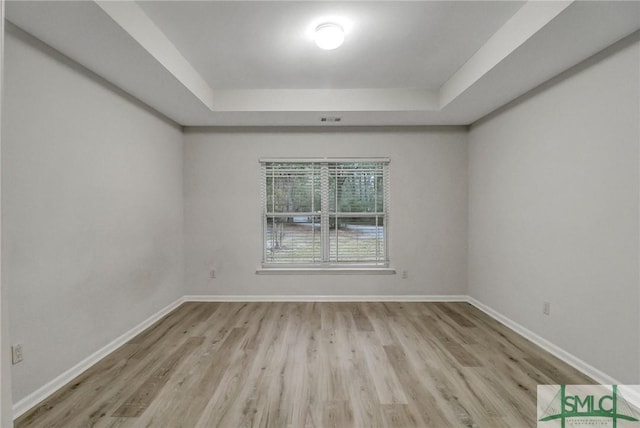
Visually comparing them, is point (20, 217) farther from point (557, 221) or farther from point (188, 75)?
point (557, 221)

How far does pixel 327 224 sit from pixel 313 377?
7.77 feet

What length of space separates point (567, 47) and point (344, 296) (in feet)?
11.4

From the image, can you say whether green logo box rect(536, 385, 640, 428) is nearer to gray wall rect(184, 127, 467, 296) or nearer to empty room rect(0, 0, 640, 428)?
empty room rect(0, 0, 640, 428)

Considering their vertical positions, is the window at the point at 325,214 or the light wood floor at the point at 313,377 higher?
the window at the point at 325,214

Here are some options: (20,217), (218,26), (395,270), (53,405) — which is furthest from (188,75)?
(395,270)

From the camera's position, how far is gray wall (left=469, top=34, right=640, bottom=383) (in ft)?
6.88

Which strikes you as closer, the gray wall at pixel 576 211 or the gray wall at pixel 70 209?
the gray wall at pixel 70 209

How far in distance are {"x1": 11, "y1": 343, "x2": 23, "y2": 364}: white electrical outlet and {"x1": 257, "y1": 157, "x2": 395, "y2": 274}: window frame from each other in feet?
8.54

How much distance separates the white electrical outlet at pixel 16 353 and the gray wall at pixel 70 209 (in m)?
0.04

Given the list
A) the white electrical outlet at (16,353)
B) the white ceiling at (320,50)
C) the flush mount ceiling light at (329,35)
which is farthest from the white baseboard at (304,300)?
the flush mount ceiling light at (329,35)

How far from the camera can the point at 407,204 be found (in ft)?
14.2

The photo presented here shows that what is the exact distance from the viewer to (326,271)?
14.3 ft

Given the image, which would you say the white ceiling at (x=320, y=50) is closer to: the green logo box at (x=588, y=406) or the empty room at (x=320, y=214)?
the empty room at (x=320, y=214)

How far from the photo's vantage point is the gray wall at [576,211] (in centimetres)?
210
